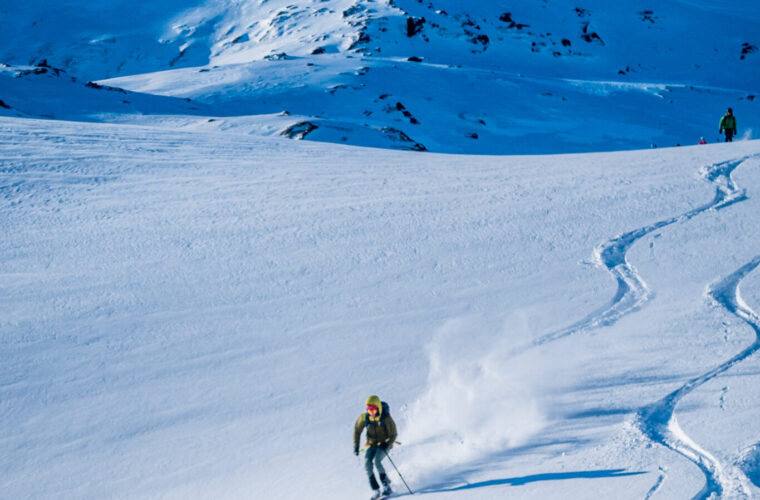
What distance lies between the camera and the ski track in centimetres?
995

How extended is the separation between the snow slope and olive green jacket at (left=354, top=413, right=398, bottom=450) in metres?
0.56

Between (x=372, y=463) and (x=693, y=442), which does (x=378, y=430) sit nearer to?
(x=372, y=463)

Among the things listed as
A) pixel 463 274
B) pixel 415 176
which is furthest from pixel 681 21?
pixel 463 274

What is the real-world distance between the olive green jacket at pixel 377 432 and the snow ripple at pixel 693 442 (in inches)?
105

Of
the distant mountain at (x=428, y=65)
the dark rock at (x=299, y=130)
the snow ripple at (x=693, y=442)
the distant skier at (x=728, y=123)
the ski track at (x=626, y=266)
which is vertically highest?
the snow ripple at (x=693, y=442)

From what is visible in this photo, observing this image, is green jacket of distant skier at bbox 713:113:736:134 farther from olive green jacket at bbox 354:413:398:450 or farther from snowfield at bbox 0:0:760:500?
olive green jacket at bbox 354:413:398:450

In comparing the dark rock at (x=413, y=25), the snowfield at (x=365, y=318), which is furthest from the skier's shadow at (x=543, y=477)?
the dark rock at (x=413, y=25)

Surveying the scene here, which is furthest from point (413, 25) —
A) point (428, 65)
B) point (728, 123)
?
point (728, 123)

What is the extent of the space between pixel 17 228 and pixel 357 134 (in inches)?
782

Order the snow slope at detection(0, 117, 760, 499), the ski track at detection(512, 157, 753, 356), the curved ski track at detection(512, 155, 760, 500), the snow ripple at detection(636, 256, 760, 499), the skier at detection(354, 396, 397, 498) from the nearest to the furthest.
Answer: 1. the snow ripple at detection(636, 256, 760, 499)
2. the curved ski track at detection(512, 155, 760, 500)
3. the skier at detection(354, 396, 397, 498)
4. the snow slope at detection(0, 117, 760, 499)
5. the ski track at detection(512, 157, 753, 356)

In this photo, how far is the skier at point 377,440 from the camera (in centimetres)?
705

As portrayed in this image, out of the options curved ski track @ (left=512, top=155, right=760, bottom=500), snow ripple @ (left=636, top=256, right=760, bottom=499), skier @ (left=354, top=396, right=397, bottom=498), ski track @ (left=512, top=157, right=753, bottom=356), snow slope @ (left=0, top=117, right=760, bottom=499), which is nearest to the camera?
snow ripple @ (left=636, top=256, right=760, bottom=499)

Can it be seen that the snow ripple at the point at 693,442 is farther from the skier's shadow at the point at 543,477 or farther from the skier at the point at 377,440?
the skier at the point at 377,440

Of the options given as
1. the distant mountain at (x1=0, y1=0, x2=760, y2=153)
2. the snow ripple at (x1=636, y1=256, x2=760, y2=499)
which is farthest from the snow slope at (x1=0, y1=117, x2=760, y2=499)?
the distant mountain at (x1=0, y1=0, x2=760, y2=153)
